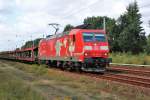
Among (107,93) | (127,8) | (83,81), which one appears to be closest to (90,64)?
(83,81)

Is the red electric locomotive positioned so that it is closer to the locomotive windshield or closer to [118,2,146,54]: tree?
the locomotive windshield

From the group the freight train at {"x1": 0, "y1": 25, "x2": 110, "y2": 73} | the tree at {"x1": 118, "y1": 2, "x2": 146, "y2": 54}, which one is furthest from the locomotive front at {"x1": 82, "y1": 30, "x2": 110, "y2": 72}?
the tree at {"x1": 118, "y1": 2, "x2": 146, "y2": 54}

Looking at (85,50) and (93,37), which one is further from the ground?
(93,37)

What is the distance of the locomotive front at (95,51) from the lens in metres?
25.1

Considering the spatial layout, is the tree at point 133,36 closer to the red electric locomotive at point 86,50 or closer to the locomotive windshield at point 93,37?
the red electric locomotive at point 86,50

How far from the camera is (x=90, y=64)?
25.1 meters

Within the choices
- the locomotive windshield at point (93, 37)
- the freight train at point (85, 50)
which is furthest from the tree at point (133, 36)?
the locomotive windshield at point (93, 37)

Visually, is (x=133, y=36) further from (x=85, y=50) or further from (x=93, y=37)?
(x=85, y=50)

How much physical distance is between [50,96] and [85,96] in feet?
4.64

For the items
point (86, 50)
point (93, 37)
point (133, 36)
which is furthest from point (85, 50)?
point (133, 36)

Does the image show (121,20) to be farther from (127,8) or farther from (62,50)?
(62,50)

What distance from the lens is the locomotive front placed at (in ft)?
82.2

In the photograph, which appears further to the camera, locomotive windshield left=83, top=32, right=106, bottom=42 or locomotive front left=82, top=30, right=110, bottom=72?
locomotive windshield left=83, top=32, right=106, bottom=42

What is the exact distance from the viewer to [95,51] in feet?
83.5
